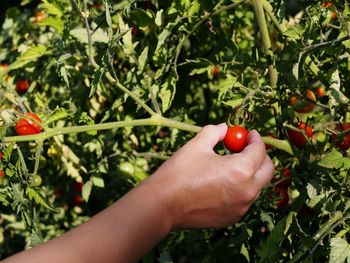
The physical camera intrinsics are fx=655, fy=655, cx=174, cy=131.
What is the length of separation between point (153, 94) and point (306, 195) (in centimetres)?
37

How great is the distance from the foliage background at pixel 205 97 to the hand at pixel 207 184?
209 mm

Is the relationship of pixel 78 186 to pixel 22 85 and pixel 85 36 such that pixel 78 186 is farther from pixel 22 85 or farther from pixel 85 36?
pixel 85 36

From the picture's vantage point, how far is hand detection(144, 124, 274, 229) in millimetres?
920

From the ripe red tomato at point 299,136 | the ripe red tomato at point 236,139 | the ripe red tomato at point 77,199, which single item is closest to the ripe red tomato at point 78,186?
the ripe red tomato at point 77,199

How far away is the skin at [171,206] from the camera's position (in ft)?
2.76

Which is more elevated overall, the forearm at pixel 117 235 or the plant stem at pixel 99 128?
the forearm at pixel 117 235

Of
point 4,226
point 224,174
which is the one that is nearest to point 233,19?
point 224,174

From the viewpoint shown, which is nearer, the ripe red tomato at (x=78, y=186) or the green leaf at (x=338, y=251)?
the green leaf at (x=338, y=251)

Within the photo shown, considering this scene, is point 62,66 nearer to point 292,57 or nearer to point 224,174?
point 292,57

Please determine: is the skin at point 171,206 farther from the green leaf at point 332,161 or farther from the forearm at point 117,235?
the green leaf at point 332,161

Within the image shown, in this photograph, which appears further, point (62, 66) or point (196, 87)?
point (196, 87)

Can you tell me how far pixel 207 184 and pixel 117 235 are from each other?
16 centimetres

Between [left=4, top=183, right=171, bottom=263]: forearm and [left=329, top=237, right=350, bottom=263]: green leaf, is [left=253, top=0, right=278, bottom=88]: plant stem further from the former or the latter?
[left=4, top=183, right=171, bottom=263]: forearm

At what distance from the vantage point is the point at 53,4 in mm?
1640
